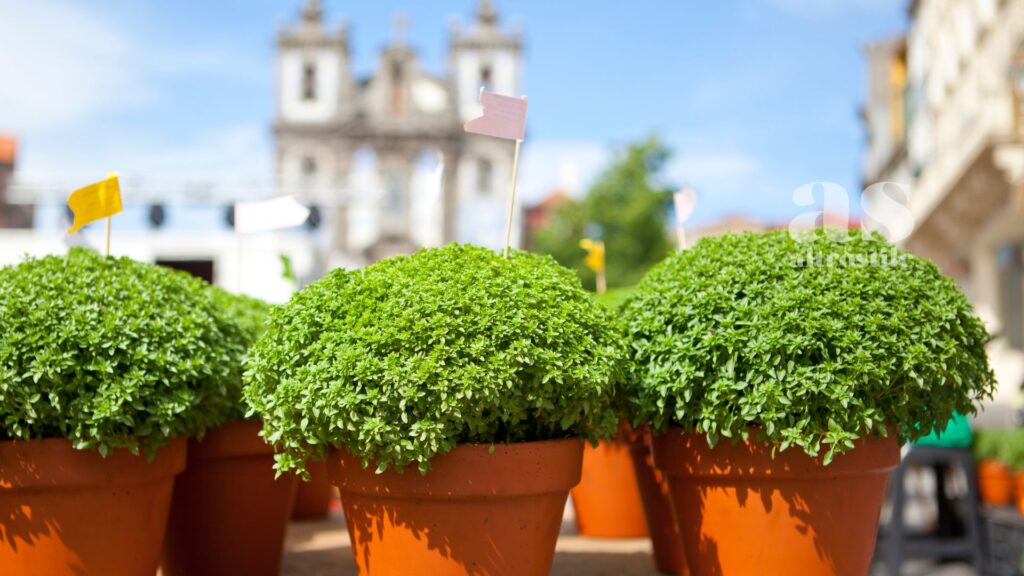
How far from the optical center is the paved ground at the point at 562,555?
3.01 meters

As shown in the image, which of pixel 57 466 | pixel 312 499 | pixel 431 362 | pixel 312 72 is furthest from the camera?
pixel 312 72

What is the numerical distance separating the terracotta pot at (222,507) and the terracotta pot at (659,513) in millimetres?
1188

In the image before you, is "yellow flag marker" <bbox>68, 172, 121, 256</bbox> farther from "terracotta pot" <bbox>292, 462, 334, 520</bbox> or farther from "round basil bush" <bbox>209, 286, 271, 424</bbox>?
"terracotta pot" <bbox>292, 462, 334, 520</bbox>

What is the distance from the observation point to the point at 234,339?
286 cm

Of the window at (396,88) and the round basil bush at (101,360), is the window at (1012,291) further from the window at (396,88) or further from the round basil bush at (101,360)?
the window at (396,88)

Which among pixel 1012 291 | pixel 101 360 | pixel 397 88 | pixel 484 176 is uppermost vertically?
pixel 397 88

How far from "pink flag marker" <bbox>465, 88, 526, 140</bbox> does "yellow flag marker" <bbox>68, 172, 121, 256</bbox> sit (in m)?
1.14

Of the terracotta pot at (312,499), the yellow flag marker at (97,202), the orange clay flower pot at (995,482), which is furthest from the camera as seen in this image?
the orange clay flower pot at (995,482)

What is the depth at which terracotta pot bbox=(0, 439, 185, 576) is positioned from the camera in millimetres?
2281

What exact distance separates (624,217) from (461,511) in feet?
99.2

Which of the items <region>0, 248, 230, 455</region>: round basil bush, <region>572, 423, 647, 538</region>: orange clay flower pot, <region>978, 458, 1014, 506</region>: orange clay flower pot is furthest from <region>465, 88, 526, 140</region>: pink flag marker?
<region>978, 458, 1014, 506</region>: orange clay flower pot

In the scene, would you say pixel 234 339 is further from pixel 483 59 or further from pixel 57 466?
pixel 483 59

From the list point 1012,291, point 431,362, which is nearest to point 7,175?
point 1012,291

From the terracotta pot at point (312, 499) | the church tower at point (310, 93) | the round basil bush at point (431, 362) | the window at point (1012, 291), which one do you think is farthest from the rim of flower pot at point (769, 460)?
the church tower at point (310, 93)
